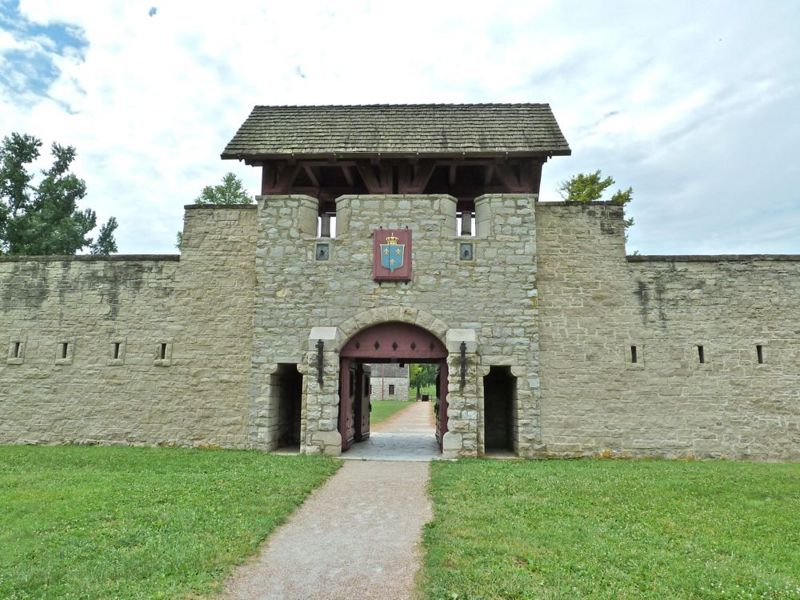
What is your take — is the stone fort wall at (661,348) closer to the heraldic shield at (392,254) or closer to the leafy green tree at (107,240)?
the heraldic shield at (392,254)

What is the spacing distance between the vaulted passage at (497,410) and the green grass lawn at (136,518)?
13.5 feet

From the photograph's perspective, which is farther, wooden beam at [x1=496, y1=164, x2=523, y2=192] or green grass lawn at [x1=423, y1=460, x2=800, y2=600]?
wooden beam at [x1=496, y1=164, x2=523, y2=192]

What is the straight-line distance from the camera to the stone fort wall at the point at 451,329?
10461 millimetres

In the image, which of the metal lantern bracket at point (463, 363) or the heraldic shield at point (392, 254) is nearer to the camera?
the metal lantern bracket at point (463, 363)

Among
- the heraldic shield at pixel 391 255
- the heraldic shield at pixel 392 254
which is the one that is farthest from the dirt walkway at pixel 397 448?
the heraldic shield at pixel 392 254

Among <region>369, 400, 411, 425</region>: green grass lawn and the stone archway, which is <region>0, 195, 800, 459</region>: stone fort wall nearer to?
the stone archway

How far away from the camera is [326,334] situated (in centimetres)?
1052

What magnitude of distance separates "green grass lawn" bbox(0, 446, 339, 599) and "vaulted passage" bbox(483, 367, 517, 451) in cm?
411

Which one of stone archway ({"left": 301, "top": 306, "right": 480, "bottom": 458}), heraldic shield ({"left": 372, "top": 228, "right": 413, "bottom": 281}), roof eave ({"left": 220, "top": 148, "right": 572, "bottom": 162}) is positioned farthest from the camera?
roof eave ({"left": 220, "top": 148, "right": 572, "bottom": 162})

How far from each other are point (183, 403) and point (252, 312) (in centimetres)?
246

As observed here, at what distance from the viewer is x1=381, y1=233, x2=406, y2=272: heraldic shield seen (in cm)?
1069

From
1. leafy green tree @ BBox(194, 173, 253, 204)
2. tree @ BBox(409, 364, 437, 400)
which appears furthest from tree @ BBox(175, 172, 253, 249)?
tree @ BBox(409, 364, 437, 400)

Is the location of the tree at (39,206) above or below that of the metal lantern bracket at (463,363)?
above

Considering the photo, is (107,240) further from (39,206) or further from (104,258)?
(104,258)
